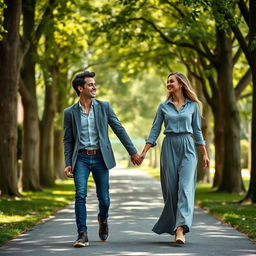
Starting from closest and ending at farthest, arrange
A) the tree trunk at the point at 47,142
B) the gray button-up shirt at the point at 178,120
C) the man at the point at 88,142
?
the man at the point at 88,142, the gray button-up shirt at the point at 178,120, the tree trunk at the point at 47,142

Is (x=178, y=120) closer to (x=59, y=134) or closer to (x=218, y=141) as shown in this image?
(x=218, y=141)

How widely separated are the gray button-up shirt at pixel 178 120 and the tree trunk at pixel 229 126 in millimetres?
14060

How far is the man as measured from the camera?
28.3ft

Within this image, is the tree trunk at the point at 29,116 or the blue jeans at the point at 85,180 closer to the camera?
the blue jeans at the point at 85,180

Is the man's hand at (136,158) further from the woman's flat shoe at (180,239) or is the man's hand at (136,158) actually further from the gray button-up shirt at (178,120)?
the woman's flat shoe at (180,239)

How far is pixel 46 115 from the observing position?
28328 millimetres

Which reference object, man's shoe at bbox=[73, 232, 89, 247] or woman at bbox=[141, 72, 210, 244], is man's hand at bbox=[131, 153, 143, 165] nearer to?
woman at bbox=[141, 72, 210, 244]

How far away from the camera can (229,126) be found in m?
23.1

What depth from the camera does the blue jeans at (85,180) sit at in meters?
8.53

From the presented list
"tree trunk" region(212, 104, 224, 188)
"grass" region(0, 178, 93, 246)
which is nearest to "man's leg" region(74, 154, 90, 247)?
"grass" region(0, 178, 93, 246)

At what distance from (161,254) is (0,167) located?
1103cm

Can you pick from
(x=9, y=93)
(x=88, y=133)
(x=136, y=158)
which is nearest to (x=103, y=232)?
Answer: (x=136, y=158)

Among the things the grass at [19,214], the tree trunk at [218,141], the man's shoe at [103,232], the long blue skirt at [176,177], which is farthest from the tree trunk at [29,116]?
the long blue skirt at [176,177]

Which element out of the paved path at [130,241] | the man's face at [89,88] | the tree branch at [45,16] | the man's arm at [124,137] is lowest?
the paved path at [130,241]
